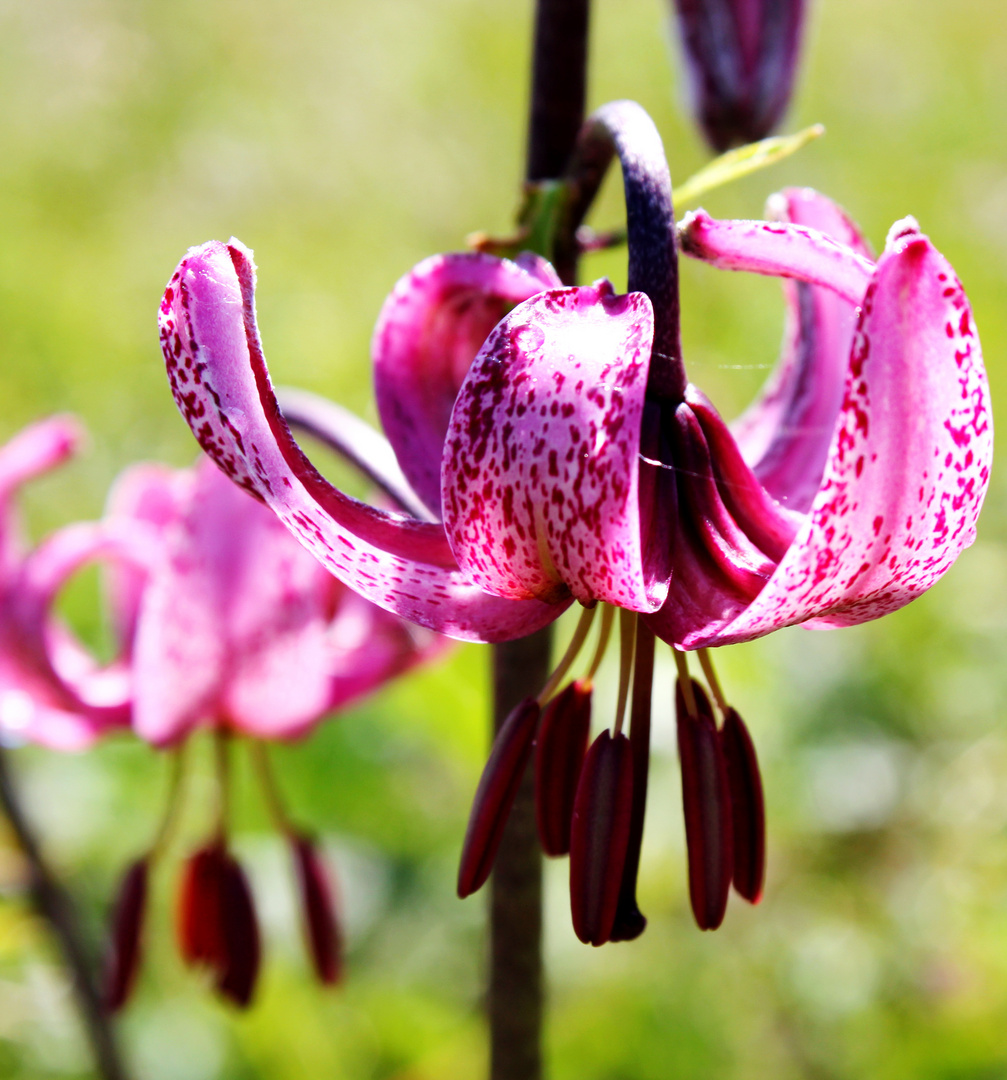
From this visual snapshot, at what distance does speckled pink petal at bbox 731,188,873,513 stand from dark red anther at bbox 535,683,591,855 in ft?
0.52

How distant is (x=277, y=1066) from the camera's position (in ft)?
4.48

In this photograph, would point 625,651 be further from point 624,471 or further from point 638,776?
point 624,471

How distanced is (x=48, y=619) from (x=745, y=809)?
0.59 meters

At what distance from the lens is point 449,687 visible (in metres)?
1.53

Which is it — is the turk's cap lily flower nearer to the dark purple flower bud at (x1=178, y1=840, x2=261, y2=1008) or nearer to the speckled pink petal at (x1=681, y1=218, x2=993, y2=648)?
the dark purple flower bud at (x1=178, y1=840, x2=261, y2=1008)

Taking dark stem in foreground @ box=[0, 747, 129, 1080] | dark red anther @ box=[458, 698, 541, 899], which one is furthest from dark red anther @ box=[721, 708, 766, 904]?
dark stem in foreground @ box=[0, 747, 129, 1080]

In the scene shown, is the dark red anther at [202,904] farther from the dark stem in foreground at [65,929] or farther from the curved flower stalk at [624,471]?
the curved flower stalk at [624,471]

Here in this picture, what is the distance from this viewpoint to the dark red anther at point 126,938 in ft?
3.12

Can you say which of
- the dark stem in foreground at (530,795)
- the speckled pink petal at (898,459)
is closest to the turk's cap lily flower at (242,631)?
the dark stem in foreground at (530,795)

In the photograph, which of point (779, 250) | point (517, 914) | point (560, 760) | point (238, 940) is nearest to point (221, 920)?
point (238, 940)

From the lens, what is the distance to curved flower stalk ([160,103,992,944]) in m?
0.46

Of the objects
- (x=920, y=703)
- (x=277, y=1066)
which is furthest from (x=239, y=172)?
(x=277, y=1066)

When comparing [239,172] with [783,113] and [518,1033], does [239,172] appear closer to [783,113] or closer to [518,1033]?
[783,113]

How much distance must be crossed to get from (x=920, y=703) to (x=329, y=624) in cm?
132
